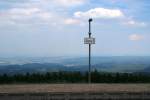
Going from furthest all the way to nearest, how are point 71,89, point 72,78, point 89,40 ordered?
point 72,78 < point 89,40 < point 71,89

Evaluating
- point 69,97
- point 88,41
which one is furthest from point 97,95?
point 88,41

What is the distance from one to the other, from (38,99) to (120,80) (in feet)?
51.8

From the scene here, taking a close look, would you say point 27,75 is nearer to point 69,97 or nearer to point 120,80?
point 120,80

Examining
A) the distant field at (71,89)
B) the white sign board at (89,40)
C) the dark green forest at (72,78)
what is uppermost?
the white sign board at (89,40)

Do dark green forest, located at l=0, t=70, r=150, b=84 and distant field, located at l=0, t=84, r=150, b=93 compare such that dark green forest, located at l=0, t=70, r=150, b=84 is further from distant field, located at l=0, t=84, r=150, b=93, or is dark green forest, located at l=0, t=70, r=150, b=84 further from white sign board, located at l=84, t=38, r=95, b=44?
distant field, located at l=0, t=84, r=150, b=93

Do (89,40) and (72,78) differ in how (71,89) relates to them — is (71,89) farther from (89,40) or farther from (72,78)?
(72,78)

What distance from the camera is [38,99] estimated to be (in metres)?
26.2

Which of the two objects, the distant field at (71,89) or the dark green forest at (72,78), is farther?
the dark green forest at (72,78)

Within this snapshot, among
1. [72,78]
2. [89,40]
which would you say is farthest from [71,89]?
[72,78]

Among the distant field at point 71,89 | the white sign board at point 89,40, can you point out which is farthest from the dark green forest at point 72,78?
the distant field at point 71,89

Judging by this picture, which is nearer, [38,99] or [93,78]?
[38,99]

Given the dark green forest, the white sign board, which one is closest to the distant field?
the white sign board

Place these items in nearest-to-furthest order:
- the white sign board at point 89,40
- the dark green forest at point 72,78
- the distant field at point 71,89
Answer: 1. the distant field at point 71,89
2. the white sign board at point 89,40
3. the dark green forest at point 72,78

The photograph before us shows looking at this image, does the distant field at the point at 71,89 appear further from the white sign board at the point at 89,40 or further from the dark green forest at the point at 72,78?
the dark green forest at the point at 72,78
